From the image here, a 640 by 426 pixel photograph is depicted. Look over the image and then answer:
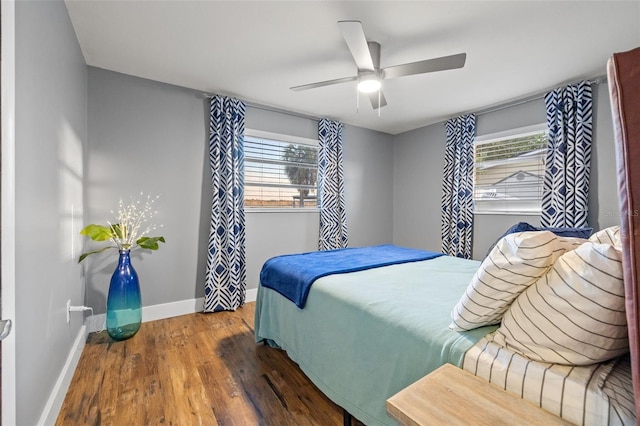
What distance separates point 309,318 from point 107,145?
250cm

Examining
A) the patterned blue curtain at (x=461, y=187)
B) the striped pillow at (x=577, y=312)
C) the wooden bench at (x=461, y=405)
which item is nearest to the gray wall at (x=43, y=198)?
the wooden bench at (x=461, y=405)

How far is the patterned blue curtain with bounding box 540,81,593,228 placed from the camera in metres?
2.80

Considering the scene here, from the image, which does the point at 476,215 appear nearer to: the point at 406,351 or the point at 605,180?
the point at 605,180

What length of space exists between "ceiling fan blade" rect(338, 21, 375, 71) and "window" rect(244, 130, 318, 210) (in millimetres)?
1842

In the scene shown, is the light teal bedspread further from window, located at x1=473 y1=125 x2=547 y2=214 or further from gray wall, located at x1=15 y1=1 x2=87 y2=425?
window, located at x1=473 y1=125 x2=547 y2=214

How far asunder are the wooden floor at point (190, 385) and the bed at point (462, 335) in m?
0.17

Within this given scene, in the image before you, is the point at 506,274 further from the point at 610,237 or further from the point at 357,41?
the point at 357,41

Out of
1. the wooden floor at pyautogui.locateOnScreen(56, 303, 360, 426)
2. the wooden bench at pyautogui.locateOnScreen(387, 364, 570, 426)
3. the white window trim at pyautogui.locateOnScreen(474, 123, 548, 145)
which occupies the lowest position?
the wooden floor at pyautogui.locateOnScreen(56, 303, 360, 426)

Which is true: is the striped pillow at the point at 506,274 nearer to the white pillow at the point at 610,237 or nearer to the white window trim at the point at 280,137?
the white pillow at the point at 610,237

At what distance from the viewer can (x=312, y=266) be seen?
6.91ft

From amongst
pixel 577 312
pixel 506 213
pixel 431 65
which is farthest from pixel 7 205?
A: pixel 506 213

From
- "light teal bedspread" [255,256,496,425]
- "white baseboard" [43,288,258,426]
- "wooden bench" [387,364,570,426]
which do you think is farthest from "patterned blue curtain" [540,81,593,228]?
"white baseboard" [43,288,258,426]

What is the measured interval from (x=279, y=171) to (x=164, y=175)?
138 cm

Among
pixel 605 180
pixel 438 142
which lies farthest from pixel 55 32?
pixel 605 180
